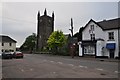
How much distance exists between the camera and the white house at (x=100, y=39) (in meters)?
40.1

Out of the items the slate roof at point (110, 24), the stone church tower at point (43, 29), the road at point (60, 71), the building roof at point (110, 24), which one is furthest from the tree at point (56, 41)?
the road at point (60, 71)

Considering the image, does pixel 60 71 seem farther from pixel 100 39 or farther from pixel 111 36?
pixel 100 39

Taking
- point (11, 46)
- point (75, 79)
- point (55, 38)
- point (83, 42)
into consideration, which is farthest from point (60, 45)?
point (75, 79)

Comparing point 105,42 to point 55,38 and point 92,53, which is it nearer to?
point 92,53

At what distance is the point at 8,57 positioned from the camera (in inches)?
→ 1590

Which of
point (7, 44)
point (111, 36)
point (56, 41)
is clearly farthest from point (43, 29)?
point (111, 36)

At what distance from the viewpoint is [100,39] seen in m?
42.1

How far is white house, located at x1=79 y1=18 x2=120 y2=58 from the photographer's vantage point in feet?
132

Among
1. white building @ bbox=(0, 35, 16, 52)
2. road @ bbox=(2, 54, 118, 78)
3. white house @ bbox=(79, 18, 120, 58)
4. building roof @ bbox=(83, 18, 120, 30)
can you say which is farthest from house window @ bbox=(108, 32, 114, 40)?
white building @ bbox=(0, 35, 16, 52)

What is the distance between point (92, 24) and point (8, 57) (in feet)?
61.3

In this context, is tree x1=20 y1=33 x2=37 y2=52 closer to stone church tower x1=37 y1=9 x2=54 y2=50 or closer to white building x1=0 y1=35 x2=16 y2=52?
stone church tower x1=37 y1=9 x2=54 y2=50

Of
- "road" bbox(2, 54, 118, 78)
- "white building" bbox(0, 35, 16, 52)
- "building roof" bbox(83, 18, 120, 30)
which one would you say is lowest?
"road" bbox(2, 54, 118, 78)

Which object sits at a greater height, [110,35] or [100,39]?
[110,35]

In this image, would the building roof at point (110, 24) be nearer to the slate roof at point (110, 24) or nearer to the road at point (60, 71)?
the slate roof at point (110, 24)
